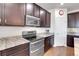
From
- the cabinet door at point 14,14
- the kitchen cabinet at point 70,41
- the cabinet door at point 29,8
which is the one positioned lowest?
the kitchen cabinet at point 70,41

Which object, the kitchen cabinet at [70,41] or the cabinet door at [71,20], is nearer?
the kitchen cabinet at [70,41]

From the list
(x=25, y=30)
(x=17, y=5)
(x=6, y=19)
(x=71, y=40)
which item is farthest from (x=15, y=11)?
(x=71, y=40)

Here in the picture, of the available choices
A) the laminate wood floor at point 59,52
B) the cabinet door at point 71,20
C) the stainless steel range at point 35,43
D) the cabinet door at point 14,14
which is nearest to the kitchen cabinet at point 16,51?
the stainless steel range at point 35,43

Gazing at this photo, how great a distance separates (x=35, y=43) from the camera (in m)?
3.05

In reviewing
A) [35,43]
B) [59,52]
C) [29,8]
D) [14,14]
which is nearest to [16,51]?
[14,14]

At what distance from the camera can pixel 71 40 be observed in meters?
5.85

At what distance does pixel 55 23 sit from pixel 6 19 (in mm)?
4457

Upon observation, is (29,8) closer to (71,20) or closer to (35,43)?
(35,43)

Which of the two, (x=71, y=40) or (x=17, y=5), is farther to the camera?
(x=71, y=40)

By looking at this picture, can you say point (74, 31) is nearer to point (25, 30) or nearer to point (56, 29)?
point (56, 29)

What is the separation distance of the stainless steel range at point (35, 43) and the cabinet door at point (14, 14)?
571 mm

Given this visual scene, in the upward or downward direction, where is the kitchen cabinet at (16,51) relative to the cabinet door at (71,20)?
downward

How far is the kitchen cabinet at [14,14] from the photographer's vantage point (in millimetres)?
2314

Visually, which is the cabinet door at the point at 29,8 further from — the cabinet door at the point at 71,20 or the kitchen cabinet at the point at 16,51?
the cabinet door at the point at 71,20
